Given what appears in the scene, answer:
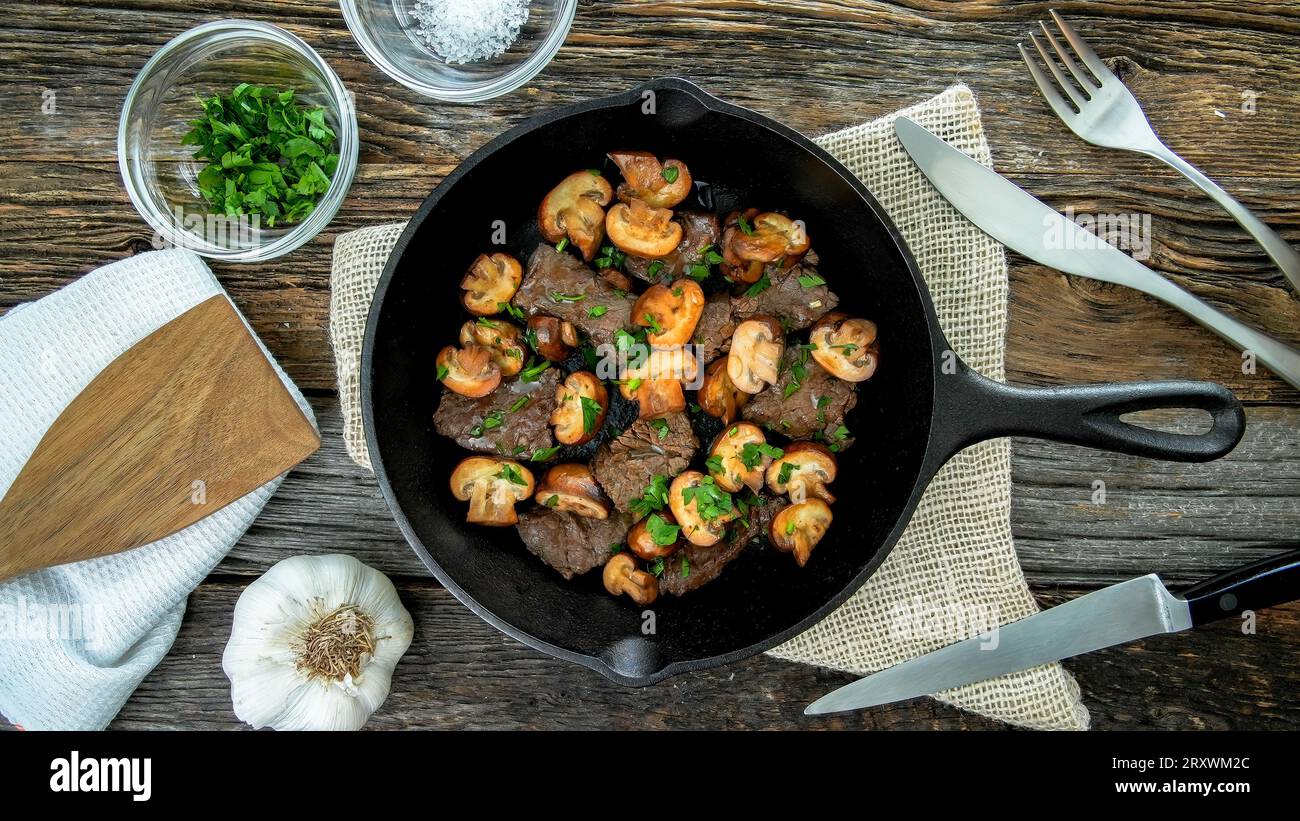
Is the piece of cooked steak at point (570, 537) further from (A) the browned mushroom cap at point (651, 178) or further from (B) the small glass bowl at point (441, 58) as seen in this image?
(B) the small glass bowl at point (441, 58)

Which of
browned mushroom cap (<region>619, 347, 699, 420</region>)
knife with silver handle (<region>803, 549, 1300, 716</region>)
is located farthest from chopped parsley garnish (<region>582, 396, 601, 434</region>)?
knife with silver handle (<region>803, 549, 1300, 716</region>)

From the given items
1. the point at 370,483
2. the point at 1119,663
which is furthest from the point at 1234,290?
the point at 370,483

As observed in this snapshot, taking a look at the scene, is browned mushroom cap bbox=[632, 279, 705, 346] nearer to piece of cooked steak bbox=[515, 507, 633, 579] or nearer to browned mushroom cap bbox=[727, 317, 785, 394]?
browned mushroom cap bbox=[727, 317, 785, 394]

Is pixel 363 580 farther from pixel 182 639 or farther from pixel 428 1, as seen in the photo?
pixel 428 1

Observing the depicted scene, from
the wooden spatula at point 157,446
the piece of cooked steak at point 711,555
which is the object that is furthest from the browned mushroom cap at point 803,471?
the wooden spatula at point 157,446

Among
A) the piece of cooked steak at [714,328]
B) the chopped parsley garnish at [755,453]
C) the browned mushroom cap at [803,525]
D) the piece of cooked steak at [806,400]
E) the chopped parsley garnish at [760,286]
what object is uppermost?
the chopped parsley garnish at [760,286]

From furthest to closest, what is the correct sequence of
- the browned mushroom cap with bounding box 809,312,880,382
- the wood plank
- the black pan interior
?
1. the wood plank
2. the browned mushroom cap with bounding box 809,312,880,382
3. the black pan interior
